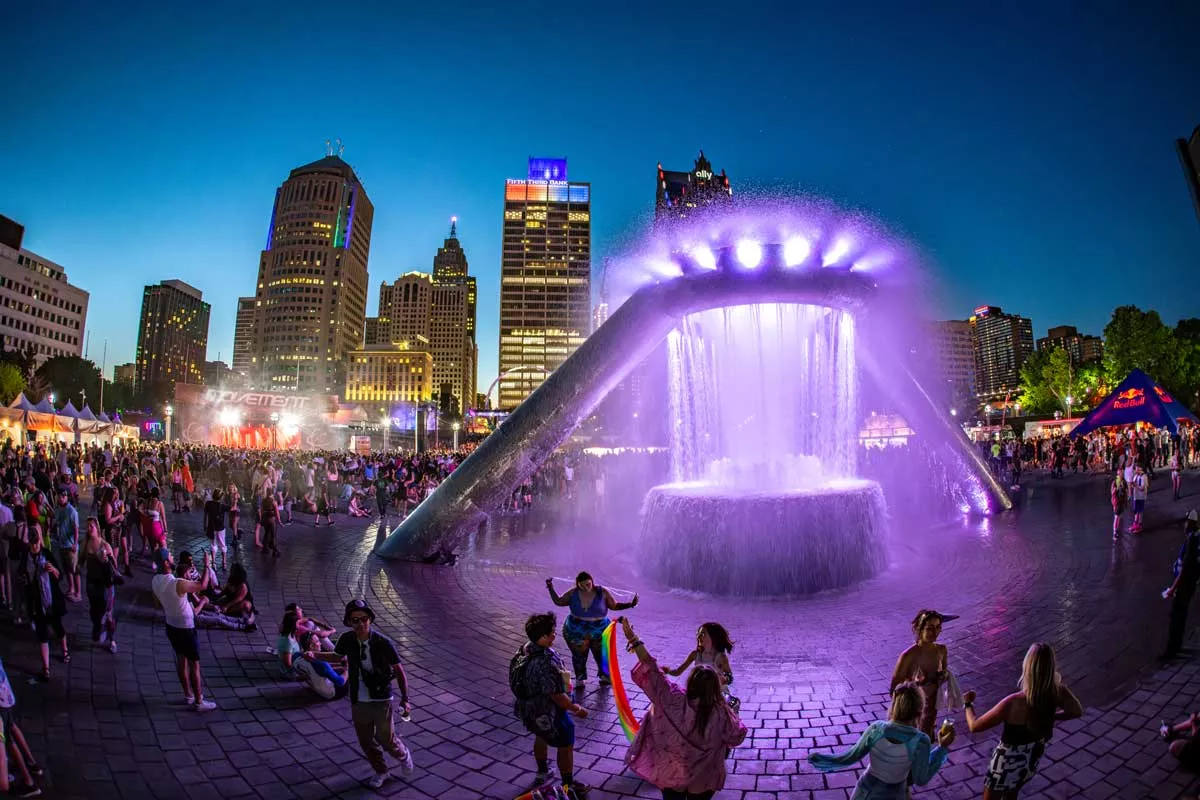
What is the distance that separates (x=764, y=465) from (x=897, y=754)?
1026 centimetres

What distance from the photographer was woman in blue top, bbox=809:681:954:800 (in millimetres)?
2760

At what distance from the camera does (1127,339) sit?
4231 cm

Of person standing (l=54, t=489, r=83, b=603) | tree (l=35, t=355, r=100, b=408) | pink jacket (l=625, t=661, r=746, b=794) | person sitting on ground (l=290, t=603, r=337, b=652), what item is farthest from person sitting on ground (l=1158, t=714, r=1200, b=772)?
tree (l=35, t=355, r=100, b=408)

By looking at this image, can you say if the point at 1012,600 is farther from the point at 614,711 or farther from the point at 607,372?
the point at 607,372

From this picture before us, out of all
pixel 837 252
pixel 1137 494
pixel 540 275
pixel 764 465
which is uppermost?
pixel 540 275

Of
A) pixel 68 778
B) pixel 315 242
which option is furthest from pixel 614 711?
pixel 315 242

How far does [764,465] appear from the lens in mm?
12734

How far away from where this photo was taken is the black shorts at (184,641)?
495 centimetres

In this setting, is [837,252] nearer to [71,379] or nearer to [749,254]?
[749,254]

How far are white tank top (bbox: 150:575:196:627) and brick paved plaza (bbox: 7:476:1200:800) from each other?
72 cm

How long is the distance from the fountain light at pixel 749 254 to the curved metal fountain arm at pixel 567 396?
0.27 metres

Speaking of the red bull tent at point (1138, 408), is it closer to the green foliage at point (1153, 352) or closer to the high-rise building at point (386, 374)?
the green foliage at point (1153, 352)

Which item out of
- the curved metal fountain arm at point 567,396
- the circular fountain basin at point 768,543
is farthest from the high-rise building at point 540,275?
the circular fountain basin at point 768,543

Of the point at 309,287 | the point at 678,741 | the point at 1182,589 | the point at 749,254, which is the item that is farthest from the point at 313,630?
the point at 309,287
